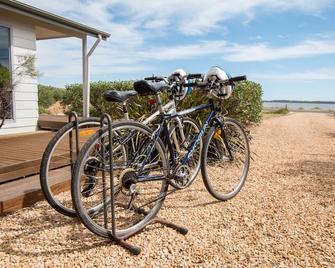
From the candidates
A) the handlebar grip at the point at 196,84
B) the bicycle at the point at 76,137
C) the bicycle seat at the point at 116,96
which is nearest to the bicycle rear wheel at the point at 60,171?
the bicycle at the point at 76,137

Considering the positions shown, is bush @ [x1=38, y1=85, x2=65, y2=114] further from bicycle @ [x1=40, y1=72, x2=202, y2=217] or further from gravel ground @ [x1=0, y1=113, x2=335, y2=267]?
gravel ground @ [x1=0, y1=113, x2=335, y2=267]

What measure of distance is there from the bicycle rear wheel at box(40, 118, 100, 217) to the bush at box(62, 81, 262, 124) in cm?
122

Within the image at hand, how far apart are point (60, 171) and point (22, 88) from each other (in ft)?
12.9

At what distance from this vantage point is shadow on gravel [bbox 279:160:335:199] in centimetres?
409

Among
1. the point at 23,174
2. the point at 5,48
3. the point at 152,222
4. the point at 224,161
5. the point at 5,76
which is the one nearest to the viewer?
the point at 152,222

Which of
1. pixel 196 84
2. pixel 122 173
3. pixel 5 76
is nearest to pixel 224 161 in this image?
pixel 196 84

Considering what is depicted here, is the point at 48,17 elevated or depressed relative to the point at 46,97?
elevated

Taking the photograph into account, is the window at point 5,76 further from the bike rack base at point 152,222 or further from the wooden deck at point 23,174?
the bike rack base at point 152,222

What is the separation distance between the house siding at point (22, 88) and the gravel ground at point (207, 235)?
4403 millimetres

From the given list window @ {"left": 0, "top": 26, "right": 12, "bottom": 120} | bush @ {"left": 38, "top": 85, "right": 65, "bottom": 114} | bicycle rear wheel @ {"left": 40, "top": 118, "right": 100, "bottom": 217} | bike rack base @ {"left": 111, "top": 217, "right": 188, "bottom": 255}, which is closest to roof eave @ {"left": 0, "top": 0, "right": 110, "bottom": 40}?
window @ {"left": 0, "top": 26, "right": 12, "bottom": 120}

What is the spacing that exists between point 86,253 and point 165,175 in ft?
3.20

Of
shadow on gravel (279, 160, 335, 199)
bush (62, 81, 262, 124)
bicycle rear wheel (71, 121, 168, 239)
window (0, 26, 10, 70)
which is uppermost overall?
window (0, 26, 10, 70)

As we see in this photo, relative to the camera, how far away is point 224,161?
405cm

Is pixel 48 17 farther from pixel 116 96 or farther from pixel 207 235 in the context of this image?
pixel 207 235
